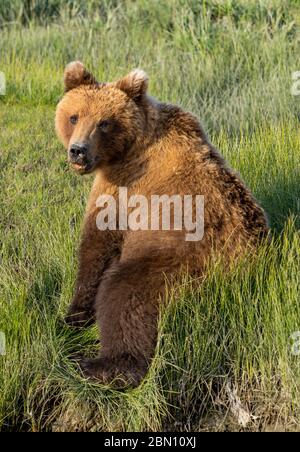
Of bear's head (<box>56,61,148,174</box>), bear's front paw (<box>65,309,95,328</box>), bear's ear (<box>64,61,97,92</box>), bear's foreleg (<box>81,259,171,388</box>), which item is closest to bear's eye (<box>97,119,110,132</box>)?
bear's head (<box>56,61,148,174</box>)

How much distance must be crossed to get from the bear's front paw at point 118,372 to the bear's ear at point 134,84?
140 cm

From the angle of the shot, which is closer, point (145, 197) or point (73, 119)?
point (145, 197)

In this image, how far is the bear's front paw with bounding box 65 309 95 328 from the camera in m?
4.91

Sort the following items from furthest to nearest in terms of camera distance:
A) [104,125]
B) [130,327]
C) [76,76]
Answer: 1. [76,76]
2. [104,125]
3. [130,327]

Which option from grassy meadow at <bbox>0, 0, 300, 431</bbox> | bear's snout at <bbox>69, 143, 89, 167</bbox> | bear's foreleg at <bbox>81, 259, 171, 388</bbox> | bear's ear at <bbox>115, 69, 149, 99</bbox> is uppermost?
bear's ear at <bbox>115, 69, 149, 99</bbox>

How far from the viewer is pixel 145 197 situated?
15.7 feet

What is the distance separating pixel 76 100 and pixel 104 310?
1.14 metres

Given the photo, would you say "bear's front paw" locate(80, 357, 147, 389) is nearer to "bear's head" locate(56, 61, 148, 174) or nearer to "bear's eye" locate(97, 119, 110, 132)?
"bear's head" locate(56, 61, 148, 174)

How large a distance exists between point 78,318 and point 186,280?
0.73 metres

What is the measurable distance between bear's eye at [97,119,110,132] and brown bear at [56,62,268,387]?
1cm

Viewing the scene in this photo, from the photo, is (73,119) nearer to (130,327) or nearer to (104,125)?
(104,125)

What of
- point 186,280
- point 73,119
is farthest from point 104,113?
point 186,280

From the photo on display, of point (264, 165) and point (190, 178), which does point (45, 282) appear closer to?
point (190, 178)

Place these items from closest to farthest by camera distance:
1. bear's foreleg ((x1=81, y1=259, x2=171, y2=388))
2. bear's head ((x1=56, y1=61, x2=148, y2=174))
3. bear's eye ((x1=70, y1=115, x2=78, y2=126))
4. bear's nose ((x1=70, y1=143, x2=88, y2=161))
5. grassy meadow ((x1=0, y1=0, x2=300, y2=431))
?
bear's foreleg ((x1=81, y1=259, x2=171, y2=388)), grassy meadow ((x1=0, y1=0, x2=300, y2=431)), bear's nose ((x1=70, y1=143, x2=88, y2=161)), bear's head ((x1=56, y1=61, x2=148, y2=174)), bear's eye ((x1=70, y1=115, x2=78, y2=126))
